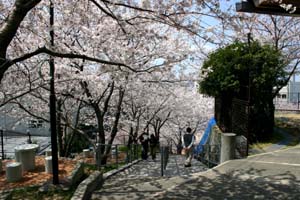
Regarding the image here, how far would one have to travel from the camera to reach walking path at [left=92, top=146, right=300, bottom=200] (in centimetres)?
634

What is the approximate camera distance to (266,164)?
8477mm

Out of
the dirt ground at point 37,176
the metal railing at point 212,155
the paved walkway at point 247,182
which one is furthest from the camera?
the metal railing at point 212,155

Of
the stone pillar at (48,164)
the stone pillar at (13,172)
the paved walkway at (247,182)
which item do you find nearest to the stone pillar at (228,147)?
the paved walkway at (247,182)

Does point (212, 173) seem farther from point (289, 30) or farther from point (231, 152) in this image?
point (289, 30)

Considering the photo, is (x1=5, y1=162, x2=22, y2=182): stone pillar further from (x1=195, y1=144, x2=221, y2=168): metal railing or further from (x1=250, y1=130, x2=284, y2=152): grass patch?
(x1=250, y1=130, x2=284, y2=152): grass patch

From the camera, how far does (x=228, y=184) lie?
22.9 ft

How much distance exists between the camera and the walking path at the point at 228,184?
634 centimetres

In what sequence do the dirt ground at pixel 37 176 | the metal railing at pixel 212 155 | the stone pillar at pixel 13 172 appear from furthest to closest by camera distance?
the metal railing at pixel 212 155, the stone pillar at pixel 13 172, the dirt ground at pixel 37 176

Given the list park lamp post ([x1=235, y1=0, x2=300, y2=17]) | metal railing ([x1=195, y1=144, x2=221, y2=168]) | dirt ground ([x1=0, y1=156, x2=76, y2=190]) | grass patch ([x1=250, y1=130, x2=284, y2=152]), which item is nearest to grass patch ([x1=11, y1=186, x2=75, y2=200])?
dirt ground ([x1=0, y1=156, x2=76, y2=190])

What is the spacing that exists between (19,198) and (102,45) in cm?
556

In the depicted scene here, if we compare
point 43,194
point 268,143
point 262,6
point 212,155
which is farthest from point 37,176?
point 268,143

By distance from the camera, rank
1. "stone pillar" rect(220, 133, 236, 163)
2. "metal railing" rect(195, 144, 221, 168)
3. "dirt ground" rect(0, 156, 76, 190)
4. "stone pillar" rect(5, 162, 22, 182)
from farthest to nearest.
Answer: "metal railing" rect(195, 144, 221, 168)
"stone pillar" rect(220, 133, 236, 163)
"stone pillar" rect(5, 162, 22, 182)
"dirt ground" rect(0, 156, 76, 190)

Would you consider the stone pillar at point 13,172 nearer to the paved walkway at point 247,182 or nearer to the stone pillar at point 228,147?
the paved walkway at point 247,182

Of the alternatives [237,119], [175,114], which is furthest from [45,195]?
[175,114]
